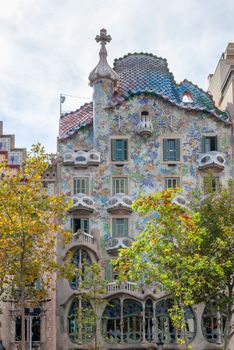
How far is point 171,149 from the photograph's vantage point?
46125 millimetres

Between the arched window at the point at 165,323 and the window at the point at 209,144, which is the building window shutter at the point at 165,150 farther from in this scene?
the arched window at the point at 165,323

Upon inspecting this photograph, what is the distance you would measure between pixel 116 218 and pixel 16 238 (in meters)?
13.4

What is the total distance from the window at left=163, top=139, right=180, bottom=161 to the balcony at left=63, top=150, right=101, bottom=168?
4256 mm

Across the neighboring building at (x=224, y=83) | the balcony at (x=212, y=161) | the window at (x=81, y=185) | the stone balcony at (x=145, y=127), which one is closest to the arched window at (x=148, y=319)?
the window at (x=81, y=185)

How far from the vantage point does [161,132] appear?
1825 inches

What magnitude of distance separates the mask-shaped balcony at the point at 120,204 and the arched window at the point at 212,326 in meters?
7.57

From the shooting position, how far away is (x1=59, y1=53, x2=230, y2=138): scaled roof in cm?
4666

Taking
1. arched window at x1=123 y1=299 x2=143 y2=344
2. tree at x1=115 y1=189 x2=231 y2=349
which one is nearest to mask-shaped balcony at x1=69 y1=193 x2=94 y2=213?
arched window at x1=123 y1=299 x2=143 y2=344

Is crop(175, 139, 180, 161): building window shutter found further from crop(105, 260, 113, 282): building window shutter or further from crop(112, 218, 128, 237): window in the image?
crop(105, 260, 113, 282): building window shutter

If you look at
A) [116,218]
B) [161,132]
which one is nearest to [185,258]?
[116,218]

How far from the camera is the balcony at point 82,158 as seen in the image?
4503 cm

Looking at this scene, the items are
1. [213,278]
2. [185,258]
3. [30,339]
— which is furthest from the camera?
[30,339]

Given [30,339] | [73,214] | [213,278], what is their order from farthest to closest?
[73,214]
[30,339]
[213,278]

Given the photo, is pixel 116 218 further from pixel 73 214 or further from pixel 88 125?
pixel 88 125
